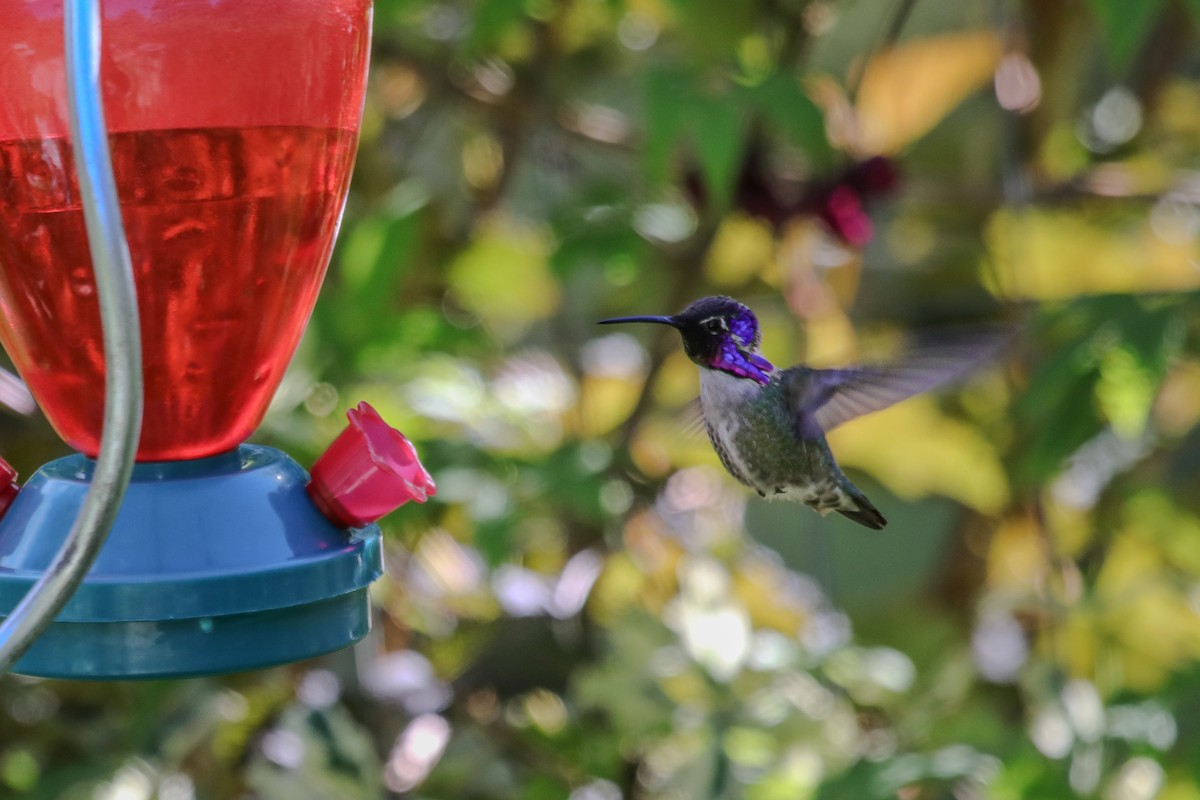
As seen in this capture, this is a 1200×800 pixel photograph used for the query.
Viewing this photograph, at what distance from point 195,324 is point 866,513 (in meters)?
0.77

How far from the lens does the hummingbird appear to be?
1.35 meters

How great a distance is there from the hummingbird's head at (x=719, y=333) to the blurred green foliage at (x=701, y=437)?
0.29 feet

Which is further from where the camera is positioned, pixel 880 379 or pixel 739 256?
pixel 739 256

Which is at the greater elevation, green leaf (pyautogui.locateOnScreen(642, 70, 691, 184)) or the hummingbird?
green leaf (pyautogui.locateOnScreen(642, 70, 691, 184))

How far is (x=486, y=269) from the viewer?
2.50 metres

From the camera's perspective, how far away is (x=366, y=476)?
989mm

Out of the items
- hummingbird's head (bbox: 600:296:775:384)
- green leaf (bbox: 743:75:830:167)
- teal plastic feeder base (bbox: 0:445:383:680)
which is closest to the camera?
teal plastic feeder base (bbox: 0:445:383:680)

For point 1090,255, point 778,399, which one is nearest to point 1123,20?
point 778,399

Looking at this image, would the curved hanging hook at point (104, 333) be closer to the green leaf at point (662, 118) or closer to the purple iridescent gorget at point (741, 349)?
the purple iridescent gorget at point (741, 349)

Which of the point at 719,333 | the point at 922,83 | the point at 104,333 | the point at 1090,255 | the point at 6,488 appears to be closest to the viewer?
the point at 104,333

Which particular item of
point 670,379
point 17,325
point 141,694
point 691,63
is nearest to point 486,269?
point 670,379

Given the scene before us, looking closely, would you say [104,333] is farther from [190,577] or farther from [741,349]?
[741,349]

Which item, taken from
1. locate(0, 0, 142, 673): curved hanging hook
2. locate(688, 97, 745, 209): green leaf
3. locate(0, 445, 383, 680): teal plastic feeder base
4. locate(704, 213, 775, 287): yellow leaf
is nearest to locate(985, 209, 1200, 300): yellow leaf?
locate(704, 213, 775, 287): yellow leaf

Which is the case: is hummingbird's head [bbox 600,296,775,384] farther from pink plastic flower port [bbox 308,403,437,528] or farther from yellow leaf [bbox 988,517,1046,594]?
yellow leaf [bbox 988,517,1046,594]
